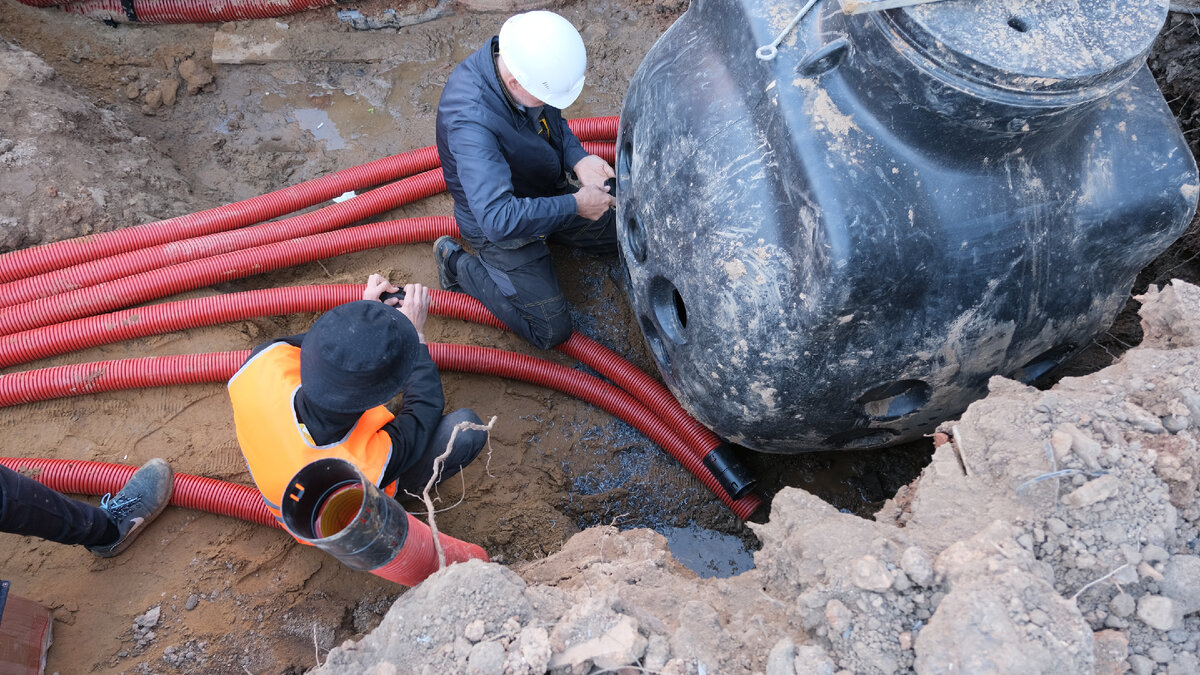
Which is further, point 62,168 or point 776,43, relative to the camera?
point 62,168

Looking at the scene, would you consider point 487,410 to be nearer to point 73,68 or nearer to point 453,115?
point 453,115

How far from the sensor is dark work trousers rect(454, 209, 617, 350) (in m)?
3.66

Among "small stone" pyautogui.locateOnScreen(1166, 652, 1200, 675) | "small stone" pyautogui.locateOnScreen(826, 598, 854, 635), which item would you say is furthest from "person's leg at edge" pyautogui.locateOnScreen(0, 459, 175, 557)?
"small stone" pyautogui.locateOnScreen(1166, 652, 1200, 675)

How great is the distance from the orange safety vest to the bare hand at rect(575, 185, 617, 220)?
139 centimetres

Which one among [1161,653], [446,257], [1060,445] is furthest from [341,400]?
[1161,653]

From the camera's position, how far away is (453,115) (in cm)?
329

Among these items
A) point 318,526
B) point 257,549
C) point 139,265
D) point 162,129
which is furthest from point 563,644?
point 162,129

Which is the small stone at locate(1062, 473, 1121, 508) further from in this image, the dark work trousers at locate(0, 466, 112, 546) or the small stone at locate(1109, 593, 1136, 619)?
the dark work trousers at locate(0, 466, 112, 546)

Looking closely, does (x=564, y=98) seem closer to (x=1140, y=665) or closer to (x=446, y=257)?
(x=446, y=257)

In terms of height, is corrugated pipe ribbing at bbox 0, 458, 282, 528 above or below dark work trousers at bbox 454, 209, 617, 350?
below

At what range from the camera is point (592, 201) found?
3436mm

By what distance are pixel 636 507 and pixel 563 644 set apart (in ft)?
6.72

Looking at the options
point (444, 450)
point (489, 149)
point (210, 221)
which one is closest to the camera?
point (444, 450)

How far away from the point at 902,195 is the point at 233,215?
11.1 ft
